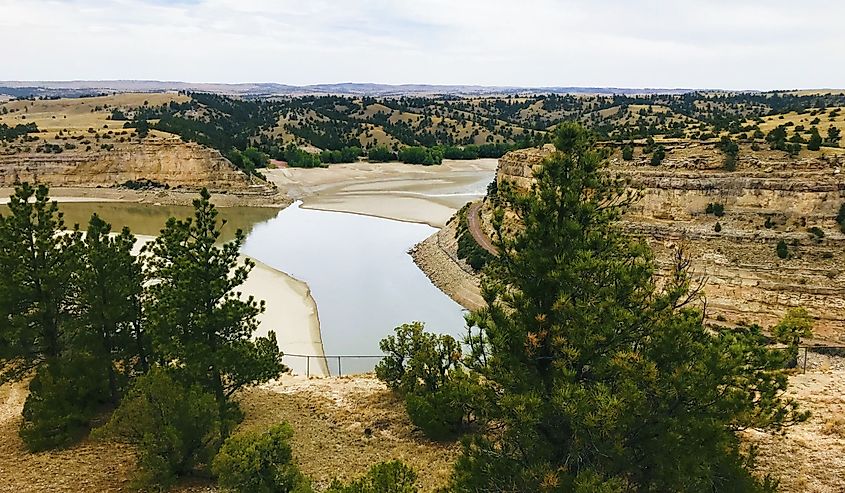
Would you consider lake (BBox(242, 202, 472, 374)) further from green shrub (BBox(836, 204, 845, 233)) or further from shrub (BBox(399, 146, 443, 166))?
shrub (BBox(399, 146, 443, 166))

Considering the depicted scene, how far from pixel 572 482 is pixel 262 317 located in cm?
2095

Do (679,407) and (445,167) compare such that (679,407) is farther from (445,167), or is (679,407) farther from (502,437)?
(445,167)

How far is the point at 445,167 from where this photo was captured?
290 ft

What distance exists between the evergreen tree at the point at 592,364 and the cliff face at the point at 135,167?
59.6 m

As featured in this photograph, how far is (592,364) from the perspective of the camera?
807 cm

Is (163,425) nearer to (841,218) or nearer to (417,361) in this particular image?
(417,361)

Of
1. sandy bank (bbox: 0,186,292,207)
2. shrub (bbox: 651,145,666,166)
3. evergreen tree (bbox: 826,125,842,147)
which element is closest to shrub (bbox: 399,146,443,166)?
sandy bank (bbox: 0,186,292,207)

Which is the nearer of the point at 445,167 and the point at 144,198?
the point at 144,198

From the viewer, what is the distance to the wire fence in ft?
69.8

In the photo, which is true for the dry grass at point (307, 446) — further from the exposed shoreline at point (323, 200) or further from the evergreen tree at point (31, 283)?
the exposed shoreline at point (323, 200)

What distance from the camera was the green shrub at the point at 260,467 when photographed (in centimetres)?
956

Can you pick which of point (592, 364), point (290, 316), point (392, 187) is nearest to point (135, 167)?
point (392, 187)

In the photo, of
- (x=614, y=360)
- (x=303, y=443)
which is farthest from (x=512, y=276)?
(x=303, y=443)

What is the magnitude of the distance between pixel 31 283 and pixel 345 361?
11139mm
